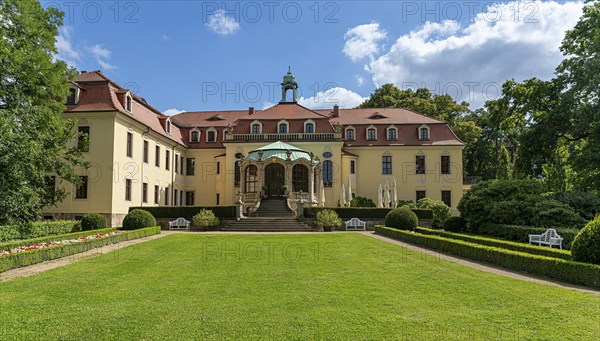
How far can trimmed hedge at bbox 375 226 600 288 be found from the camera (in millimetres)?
9125

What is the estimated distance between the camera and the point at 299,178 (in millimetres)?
33250

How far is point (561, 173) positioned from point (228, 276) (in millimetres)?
36441

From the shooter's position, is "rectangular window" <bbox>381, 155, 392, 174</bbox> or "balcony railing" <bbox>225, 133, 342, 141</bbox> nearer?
"balcony railing" <bbox>225, 133, 342, 141</bbox>

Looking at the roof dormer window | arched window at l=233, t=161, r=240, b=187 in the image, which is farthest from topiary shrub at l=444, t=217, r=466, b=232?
the roof dormer window

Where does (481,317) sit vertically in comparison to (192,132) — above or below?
below

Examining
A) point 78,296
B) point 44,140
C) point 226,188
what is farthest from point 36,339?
point 226,188

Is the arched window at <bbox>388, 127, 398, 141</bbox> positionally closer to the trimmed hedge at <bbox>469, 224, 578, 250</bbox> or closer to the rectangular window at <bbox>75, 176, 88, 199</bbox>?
the trimmed hedge at <bbox>469, 224, 578, 250</bbox>

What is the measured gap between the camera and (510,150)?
62.1 metres

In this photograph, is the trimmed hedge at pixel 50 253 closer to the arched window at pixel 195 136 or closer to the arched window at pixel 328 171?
the arched window at pixel 328 171

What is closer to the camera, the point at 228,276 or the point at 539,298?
the point at 539,298

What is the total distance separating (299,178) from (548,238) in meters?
20.7

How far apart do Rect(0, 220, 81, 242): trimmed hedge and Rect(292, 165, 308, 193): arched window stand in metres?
16.1

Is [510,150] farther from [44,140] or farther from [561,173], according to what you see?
[44,140]

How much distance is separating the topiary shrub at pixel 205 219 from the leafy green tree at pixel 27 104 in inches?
315
